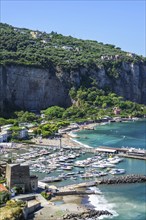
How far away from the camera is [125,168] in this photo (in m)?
60.1

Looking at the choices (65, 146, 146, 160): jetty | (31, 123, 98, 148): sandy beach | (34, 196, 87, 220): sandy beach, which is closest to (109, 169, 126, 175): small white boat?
(34, 196, 87, 220): sandy beach

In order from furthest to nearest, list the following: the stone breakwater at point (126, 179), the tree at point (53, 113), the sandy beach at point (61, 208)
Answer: the tree at point (53, 113) < the stone breakwater at point (126, 179) < the sandy beach at point (61, 208)

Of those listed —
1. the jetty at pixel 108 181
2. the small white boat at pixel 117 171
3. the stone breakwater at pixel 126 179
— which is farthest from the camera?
the small white boat at pixel 117 171

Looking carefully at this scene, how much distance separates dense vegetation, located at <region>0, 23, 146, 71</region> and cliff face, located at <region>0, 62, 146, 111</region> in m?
1.98

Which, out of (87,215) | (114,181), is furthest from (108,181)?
(87,215)

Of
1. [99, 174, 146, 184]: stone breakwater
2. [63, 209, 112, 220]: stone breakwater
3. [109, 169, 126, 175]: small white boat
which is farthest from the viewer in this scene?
[109, 169, 126, 175]: small white boat

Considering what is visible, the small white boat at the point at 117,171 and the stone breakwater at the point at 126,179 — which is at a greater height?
the small white boat at the point at 117,171

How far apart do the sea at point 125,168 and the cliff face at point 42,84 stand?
20939 mm

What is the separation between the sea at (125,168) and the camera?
43.4 meters

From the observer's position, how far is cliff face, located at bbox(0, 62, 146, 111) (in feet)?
379

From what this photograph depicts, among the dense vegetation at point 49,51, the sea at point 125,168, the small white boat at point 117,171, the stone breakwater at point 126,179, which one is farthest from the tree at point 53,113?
the stone breakwater at point 126,179

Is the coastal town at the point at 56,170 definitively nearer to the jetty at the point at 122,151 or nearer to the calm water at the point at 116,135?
the jetty at the point at 122,151

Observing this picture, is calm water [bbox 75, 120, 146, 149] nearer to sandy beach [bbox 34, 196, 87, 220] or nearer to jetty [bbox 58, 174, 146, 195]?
jetty [bbox 58, 174, 146, 195]

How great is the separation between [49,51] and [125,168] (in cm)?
8101
